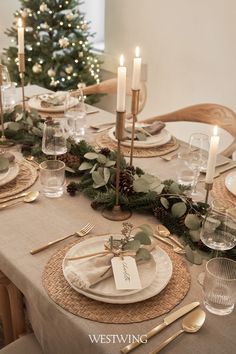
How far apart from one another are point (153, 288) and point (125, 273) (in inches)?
2.5

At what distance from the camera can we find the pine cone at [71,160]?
1350mm

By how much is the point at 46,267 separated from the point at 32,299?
0.07 metres

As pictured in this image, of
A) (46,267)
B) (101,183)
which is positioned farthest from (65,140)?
(46,267)

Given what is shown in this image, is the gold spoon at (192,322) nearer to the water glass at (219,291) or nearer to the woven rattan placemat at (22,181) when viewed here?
the water glass at (219,291)

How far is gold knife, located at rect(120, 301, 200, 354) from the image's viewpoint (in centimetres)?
74

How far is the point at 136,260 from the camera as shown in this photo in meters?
0.92

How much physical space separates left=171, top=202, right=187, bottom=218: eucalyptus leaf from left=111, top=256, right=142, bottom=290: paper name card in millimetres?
240

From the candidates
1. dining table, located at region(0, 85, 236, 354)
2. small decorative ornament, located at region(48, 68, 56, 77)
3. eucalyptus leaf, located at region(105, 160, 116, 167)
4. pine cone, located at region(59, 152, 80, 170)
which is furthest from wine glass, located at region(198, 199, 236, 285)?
small decorative ornament, located at region(48, 68, 56, 77)

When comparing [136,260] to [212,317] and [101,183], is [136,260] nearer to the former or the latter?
[212,317]

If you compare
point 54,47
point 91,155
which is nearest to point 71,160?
point 91,155

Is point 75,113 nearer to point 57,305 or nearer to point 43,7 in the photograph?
point 57,305

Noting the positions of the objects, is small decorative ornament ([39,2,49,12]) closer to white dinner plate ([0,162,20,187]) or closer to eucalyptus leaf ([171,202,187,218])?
white dinner plate ([0,162,20,187])

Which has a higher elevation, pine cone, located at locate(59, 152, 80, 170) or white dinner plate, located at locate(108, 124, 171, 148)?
pine cone, located at locate(59, 152, 80, 170)

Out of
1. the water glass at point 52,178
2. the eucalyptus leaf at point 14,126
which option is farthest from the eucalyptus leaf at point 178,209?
the eucalyptus leaf at point 14,126
